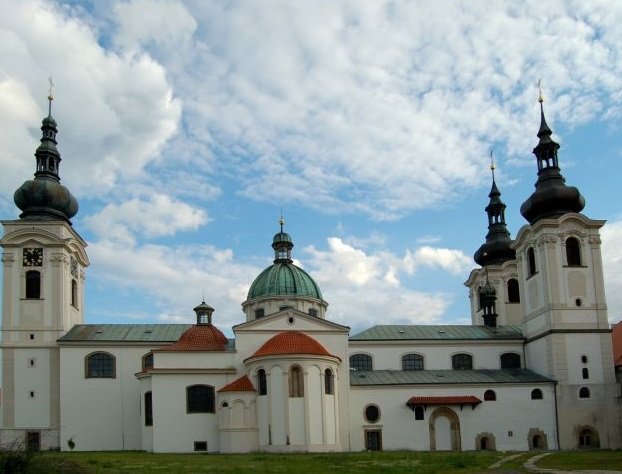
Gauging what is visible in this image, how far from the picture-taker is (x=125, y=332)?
5331cm

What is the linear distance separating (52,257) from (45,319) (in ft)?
13.5

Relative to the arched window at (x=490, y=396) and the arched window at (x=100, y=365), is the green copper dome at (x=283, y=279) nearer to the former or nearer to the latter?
the arched window at (x=100, y=365)

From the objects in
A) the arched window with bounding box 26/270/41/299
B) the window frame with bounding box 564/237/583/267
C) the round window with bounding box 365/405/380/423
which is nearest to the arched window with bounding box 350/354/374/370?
the round window with bounding box 365/405/380/423

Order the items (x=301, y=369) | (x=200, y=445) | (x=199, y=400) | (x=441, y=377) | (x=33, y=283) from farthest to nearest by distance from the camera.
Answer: (x=33, y=283)
(x=441, y=377)
(x=199, y=400)
(x=200, y=445)
(x=301, y=369)

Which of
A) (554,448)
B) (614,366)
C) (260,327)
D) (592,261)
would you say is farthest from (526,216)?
(260,327)

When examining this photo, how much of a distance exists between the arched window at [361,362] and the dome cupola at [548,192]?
14941mm

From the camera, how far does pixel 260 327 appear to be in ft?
162

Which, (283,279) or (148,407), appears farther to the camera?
(283,279)

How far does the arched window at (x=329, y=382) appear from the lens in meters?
46.5

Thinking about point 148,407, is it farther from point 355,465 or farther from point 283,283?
point 355,465

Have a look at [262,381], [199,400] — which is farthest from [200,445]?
[262,381]

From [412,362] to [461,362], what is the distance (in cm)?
354

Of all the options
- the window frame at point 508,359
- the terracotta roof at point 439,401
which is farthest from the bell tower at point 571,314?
the terracotta roof at point 439,401

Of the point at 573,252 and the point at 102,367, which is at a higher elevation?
the point at 573,252
